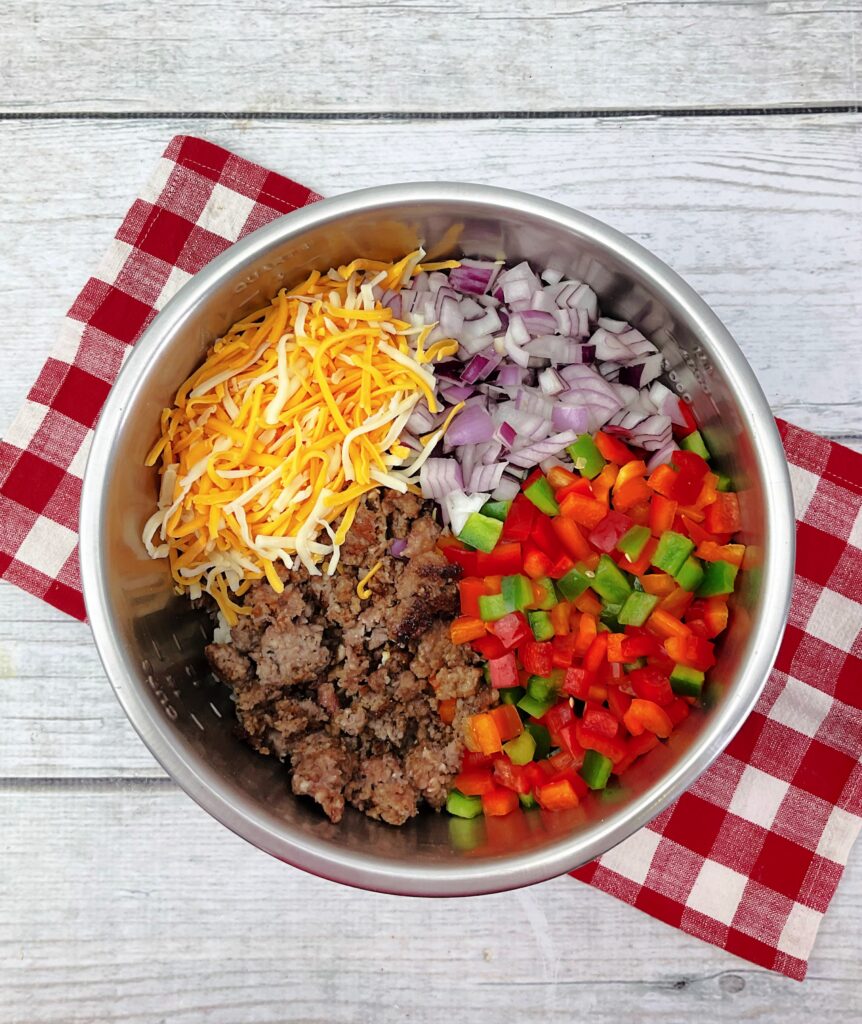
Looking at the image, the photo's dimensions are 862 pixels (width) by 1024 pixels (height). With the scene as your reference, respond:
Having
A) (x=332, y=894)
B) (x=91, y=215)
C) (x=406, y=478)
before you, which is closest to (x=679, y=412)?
(x=406, y=478)

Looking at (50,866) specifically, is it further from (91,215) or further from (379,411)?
(91,215)

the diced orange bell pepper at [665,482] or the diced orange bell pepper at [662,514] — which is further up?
the diced orange bell pepper at [665,482]

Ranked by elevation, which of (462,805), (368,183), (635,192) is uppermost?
(635,192)

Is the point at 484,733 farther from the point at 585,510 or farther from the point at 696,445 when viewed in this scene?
the point at 696,445

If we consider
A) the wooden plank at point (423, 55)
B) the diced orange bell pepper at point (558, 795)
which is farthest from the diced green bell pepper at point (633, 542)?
the wooden plank at point (423, 55)

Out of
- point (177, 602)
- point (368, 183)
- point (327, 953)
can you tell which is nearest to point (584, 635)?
point (177, 602)

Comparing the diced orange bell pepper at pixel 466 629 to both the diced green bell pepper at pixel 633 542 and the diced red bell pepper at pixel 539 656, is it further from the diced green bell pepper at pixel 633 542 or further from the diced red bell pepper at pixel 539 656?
the diced green bell pepper at pixel 633 542

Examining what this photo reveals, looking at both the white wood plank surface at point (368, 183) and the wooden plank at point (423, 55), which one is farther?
the wooden plank at point (423, 55)
